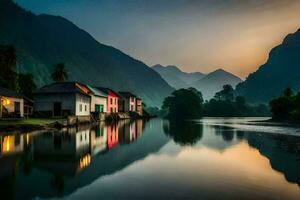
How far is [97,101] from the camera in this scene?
83062mm

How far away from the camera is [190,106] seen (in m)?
170

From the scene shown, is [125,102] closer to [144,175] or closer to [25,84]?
[25,84]

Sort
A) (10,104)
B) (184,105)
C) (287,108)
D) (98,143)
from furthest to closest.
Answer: (184,105) → (287,108) → (10,104) → (98,143)

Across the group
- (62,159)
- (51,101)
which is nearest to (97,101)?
(51,101)

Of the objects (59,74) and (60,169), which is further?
(59,74)

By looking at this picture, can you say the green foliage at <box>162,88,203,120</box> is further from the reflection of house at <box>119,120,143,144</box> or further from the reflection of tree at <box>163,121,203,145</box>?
the reflection of house at <box>119,120,143,144</box>

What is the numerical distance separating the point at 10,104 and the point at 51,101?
13.9m

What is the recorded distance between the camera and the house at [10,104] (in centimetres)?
4738

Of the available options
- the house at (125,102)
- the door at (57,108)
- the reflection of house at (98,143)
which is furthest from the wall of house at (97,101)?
the reflection of house at (98,143)

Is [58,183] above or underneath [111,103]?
underneath

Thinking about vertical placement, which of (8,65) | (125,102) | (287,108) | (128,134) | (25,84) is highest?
(8,65)

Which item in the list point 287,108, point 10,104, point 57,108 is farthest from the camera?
point 287,108

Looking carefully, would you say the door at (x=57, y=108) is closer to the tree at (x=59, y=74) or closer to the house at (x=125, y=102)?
the tree at (x=59, y=74)

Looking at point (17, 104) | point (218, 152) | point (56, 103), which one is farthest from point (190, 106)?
point (218, 152)
